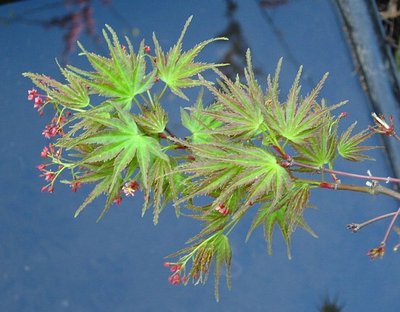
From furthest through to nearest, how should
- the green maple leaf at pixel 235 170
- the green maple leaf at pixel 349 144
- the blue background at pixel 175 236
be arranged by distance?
the blue background at pixel 175 236
the green maple leaf at pixel 349 144
the green maple leaf at pixel 235 170

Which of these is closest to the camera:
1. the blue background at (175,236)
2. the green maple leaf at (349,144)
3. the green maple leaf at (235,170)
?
the green maple leaf at (235,170)

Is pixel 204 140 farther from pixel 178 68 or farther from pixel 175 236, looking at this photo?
pixel 175 236

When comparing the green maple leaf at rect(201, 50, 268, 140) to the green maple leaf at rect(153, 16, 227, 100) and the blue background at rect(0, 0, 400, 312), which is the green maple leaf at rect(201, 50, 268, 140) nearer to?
the green maple leaf at rect(153, 16, 227, 100)

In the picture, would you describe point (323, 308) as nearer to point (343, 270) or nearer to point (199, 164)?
point (343, 270)

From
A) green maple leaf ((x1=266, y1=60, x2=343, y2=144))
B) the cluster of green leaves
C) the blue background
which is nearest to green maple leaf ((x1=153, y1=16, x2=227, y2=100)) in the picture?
the cluster of green leaves

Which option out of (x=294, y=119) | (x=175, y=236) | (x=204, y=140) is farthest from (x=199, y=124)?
(x=175, y=236)

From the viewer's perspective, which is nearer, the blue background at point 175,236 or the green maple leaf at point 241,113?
the green maple leaf at point 241,113

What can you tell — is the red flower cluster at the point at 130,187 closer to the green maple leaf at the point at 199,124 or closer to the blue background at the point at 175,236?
the green maple leaf at the point at 199,124

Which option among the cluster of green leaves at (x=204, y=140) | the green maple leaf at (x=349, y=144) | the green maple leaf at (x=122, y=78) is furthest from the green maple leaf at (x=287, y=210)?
the green maple leaf at (x=122, y=78)
